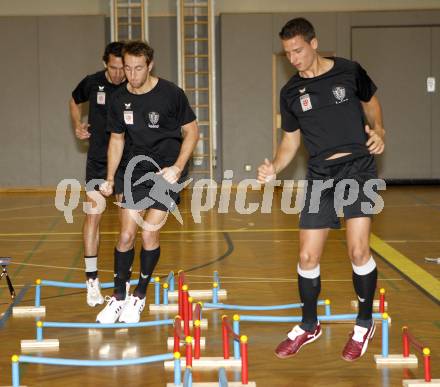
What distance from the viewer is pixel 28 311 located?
21.8 ft

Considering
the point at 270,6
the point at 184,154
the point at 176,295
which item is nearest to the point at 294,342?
the point at 184,154

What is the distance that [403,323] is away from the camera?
616 cm

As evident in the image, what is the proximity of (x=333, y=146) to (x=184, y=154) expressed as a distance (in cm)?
131

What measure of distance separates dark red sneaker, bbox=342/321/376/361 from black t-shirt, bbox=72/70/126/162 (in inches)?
110

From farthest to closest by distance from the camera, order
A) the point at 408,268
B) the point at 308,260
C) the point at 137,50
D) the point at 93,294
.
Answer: the point at 408,268, the point at 93,294, the point at 137,50, the point at 308,260

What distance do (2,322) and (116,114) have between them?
177 centimetres

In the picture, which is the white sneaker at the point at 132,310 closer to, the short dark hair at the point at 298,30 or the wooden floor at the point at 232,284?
the wooden floor at the point at 232,284

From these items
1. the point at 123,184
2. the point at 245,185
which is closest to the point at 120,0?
the point at 245,185

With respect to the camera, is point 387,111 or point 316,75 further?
point 387,111

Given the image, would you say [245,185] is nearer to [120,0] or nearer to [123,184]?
[120,0]

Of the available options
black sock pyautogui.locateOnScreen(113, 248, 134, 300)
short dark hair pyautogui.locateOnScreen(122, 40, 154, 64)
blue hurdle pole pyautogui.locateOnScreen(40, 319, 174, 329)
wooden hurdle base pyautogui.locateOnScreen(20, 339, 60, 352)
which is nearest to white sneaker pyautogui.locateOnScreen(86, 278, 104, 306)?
black sock pyautogui.locateOnScreen(113, 248, 134, 300)

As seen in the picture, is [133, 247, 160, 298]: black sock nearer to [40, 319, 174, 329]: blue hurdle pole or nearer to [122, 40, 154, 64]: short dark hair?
[40, 319, 174, 329]: blue hurdle pole

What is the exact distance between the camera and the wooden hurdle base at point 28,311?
660cm

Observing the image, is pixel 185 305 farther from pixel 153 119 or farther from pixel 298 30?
pixel 298 30
